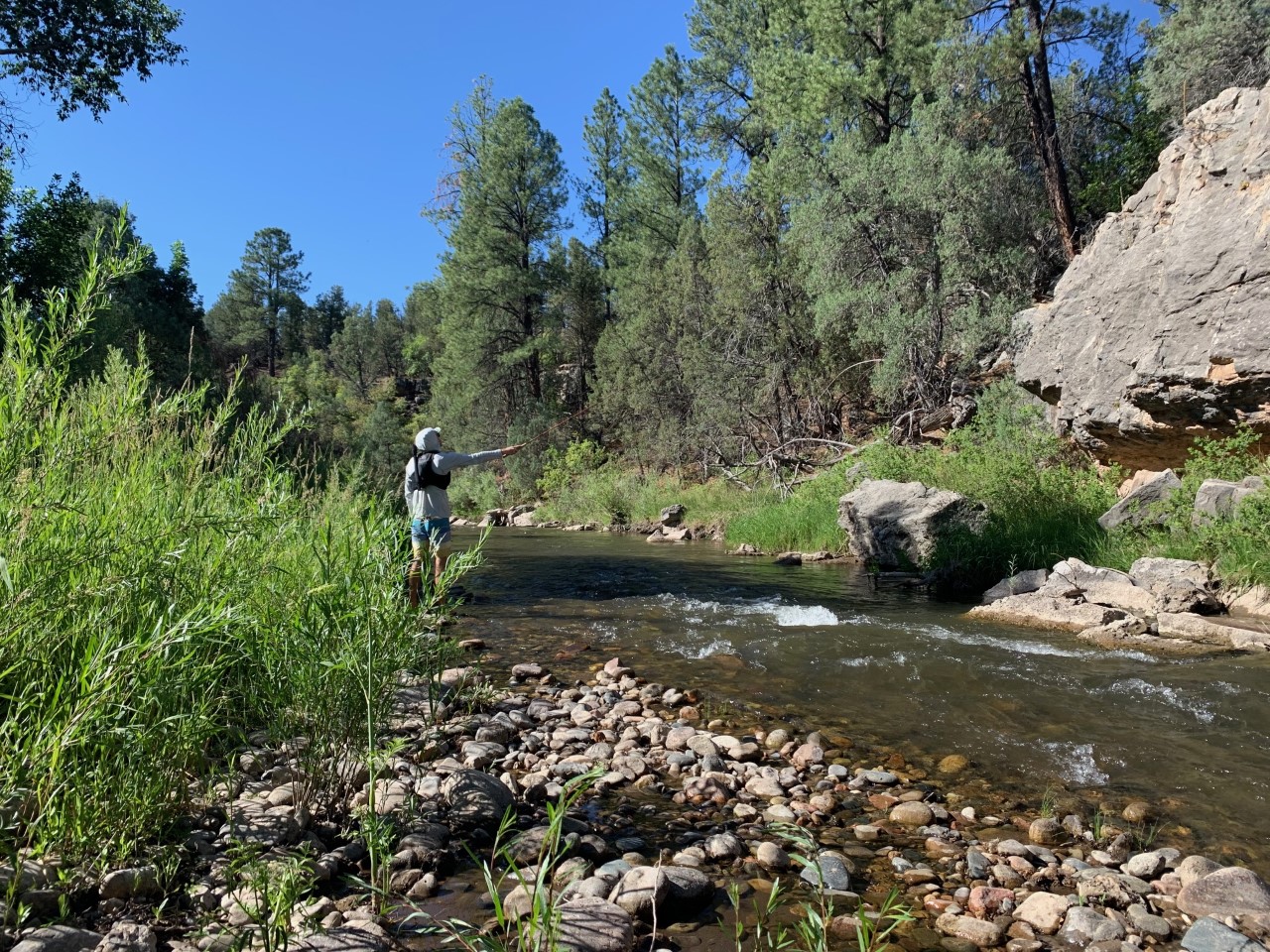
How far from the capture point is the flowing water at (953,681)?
3.83 meters

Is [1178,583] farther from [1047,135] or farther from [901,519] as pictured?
[1047,135]

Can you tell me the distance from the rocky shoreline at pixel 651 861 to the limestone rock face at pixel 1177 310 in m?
7.93

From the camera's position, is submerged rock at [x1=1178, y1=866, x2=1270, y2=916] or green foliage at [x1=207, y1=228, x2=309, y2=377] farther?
green foliage at [x1=207, y1=228, x2=309, y2=377]

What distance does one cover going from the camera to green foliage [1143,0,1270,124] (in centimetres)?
1688

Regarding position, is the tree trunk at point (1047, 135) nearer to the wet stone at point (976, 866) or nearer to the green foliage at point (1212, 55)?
the green foliage at point (1212, 55)

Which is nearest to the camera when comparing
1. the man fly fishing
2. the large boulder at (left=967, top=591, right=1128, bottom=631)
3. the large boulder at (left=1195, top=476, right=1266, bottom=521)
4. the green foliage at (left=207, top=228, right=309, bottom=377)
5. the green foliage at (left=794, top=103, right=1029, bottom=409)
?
the large boulder at (left=967, top=591, right=1128, bottom=631)

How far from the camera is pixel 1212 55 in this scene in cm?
1723

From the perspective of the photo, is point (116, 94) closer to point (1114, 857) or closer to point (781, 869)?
point (781, 869)

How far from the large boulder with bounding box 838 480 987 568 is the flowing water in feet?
4.60

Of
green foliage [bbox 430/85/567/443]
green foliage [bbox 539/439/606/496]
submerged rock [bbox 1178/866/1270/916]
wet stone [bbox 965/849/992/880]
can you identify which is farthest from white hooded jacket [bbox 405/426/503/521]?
green foliage [bbox 430/85/567/443]

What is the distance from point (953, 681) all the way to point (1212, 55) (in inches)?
806

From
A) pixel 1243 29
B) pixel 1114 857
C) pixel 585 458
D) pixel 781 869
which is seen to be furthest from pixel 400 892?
pixel 585 458

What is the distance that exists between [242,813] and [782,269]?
21512mm

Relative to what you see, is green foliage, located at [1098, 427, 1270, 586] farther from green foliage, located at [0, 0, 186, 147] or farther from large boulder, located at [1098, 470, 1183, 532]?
green foliage, located at [0, 0, 186, 147]
